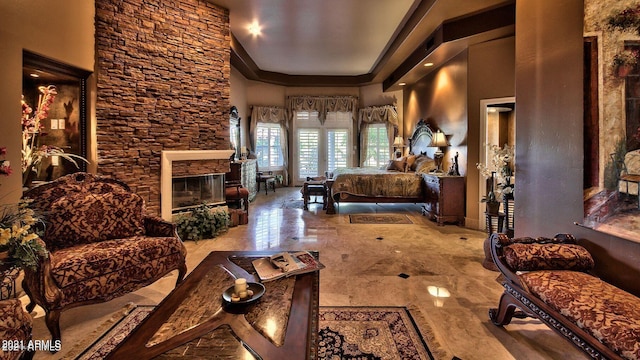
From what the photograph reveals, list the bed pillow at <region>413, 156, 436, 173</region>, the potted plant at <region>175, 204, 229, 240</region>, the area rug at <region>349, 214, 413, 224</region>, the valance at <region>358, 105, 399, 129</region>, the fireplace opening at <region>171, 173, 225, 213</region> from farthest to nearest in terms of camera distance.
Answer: the valance at <region>358, 105, 399, 129</region>, the bed pillow at <region>413, 156, 436, 173</region>, the area rug at <region>349, 214, 413, 224</region>, the fireplace opening at <region>171, 173, 225, 213</region>, the potted plant at <region>175, 204, 229, 240</region>

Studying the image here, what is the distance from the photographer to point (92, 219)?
8.75ft

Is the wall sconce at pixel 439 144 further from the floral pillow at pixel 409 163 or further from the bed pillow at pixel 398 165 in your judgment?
the bed pillow at pixel 398 165

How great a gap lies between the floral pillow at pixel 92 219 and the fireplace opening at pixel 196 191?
168 cm

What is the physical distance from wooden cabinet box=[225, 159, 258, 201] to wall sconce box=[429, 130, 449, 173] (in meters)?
3.67

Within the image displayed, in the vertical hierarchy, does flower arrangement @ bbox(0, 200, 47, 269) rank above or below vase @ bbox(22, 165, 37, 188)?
below

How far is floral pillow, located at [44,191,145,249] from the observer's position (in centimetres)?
251

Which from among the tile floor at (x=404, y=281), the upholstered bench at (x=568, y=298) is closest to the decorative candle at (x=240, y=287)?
the tile floor at (x=404, y=281)

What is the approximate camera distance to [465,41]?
473 centimetres

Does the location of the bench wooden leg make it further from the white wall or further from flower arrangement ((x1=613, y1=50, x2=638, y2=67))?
the white wall

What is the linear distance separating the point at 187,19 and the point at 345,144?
6312 millimetres

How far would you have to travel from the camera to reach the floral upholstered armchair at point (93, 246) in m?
2.01

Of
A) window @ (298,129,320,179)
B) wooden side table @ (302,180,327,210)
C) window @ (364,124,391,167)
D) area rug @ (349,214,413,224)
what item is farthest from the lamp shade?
window @ (298,129,320,179)

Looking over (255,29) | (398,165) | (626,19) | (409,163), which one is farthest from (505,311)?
(255,29)

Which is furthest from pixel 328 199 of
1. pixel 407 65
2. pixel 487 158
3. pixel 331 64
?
pixel 331 64
